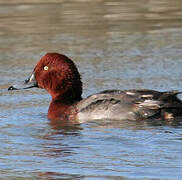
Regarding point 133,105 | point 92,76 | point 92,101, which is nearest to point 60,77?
point 92,101

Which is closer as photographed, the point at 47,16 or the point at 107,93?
the point at 107,93

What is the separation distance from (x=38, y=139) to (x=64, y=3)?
11.4m

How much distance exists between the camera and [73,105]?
34.5 feet

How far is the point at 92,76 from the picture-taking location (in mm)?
13047

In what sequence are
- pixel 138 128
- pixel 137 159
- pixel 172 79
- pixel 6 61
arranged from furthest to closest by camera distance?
pixel 6 61 → pixel 172 79 → pixel 138 128 → pixel 137 159

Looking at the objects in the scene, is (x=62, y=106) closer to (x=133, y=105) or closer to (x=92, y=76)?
(x=133, y=105)

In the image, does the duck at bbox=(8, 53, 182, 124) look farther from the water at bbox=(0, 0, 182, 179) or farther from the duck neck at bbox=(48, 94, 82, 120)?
the water at bbox=(0, 0, 182, 179)

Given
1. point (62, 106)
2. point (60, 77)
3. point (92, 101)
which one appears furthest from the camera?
point (60, 77)

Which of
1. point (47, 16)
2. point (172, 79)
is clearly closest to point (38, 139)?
point (172, 79)

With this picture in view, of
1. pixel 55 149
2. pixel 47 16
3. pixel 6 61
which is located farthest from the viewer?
pixel 47 16

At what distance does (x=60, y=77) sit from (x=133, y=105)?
1435 mm

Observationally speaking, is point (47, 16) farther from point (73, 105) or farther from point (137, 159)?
point (137, 159)

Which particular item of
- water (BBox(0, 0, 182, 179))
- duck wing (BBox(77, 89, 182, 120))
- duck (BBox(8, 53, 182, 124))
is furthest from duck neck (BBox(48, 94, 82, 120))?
duck wing (BBox(77, 89, 182, 120))

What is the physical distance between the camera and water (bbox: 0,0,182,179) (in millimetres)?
7965
